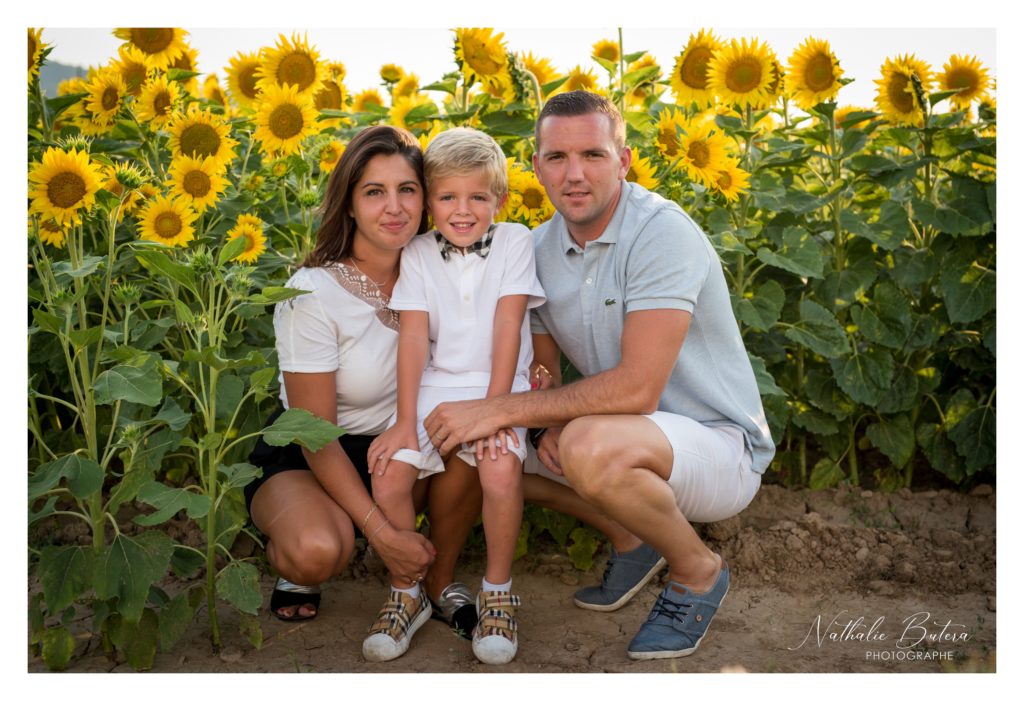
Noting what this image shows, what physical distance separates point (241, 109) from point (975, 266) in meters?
→ 3.12

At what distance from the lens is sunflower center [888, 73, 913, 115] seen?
408 cm

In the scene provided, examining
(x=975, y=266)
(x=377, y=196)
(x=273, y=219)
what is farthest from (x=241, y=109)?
(x=975, y=266)

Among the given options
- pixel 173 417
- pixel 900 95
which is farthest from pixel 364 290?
pixel 900 95

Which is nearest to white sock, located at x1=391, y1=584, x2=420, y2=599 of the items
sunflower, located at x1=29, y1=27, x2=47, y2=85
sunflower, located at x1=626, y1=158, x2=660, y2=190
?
sunflower, located at x1=626, y1=158, x2=660, y2=190

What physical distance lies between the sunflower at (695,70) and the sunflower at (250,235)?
1.69m

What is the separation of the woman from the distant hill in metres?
1.02

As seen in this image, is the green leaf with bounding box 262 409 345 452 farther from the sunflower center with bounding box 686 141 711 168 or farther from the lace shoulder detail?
the sunflower center with bounding box 686 141 711 168

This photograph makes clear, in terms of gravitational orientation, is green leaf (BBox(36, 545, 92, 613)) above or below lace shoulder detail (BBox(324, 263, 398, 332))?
below

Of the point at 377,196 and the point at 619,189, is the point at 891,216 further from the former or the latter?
the point at 377,196

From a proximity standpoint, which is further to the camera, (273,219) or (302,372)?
(273,219)

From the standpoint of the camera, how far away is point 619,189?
316 centimetres

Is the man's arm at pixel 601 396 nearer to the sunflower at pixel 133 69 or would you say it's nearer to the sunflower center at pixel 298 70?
the sunflower center at pixel 298 70

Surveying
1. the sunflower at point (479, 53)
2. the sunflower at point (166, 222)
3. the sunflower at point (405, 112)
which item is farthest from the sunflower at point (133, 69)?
the sunflower at point (479, 53)

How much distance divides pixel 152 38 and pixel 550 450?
2.15m
